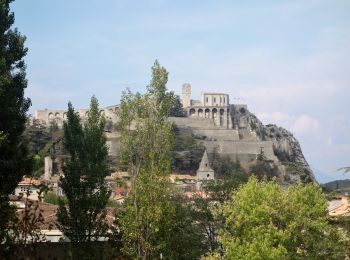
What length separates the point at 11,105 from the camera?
49.3 ft

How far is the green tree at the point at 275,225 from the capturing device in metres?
20.7

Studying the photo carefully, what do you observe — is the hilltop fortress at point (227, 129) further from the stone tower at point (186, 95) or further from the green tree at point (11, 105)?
the green tree at point (11, 105)

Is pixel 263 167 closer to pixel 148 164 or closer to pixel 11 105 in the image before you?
pixel 148 164

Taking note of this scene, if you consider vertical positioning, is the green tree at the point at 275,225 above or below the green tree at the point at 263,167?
below

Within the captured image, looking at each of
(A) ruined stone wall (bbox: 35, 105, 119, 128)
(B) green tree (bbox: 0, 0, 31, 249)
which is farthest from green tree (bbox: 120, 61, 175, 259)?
(A) ruined stone wall (bbox: 35, 105, 119, 128)

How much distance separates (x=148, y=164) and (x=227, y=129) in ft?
339

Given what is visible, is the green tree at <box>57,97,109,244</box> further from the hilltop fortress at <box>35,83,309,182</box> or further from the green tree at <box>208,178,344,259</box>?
the hilltop fortress at <box>35,83,309,182</box>

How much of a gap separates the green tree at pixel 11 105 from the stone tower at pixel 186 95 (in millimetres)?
118139

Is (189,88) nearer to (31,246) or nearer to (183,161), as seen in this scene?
(183,161)

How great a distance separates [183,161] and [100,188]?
7743cm

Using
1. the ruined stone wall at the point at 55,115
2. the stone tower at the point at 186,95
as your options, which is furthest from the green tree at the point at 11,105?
the stone tower at the point at 186,95

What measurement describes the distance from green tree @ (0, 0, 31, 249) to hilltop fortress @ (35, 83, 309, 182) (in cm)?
7997

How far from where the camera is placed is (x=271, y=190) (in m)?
24.1

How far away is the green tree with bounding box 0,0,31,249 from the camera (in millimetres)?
13841
